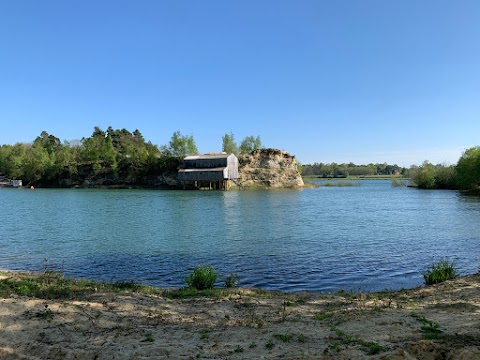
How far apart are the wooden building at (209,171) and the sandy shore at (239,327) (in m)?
98.2

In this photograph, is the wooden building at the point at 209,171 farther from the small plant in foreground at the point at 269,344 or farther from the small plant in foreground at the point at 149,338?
the small plant in foreground at the point at 269,344

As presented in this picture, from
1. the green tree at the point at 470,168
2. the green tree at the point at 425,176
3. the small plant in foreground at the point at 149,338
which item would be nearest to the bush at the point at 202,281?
the small plant in foreground at the point at 149,338

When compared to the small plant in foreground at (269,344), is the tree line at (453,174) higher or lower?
higher

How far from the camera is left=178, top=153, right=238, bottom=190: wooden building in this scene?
110500 millimetres

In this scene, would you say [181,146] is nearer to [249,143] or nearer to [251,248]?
[249,143]

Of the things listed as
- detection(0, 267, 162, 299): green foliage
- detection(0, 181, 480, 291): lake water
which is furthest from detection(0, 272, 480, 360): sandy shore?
detection(0, 181, 480, 291): lake water

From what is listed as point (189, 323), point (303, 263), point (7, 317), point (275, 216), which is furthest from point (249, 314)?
point (275, 216)

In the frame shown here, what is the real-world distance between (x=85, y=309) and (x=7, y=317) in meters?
1.80

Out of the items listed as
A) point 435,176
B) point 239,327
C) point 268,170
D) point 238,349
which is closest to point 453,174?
point 435,176

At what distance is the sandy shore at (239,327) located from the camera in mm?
7184

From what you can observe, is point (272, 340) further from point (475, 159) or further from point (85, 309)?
point (475, 159)

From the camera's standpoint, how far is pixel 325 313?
10414 mm

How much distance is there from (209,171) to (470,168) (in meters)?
68.4

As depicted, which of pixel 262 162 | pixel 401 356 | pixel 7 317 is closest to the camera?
pixel 401 356
